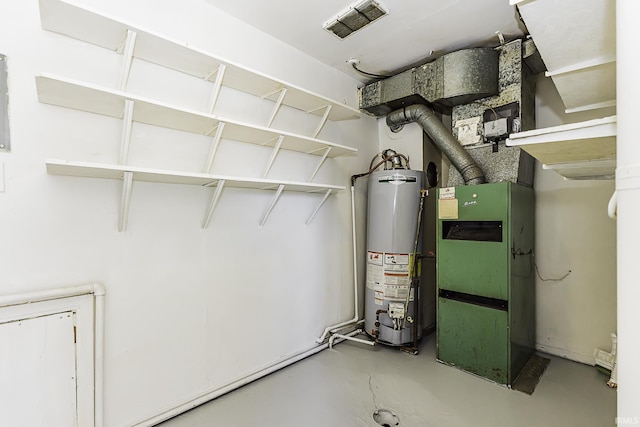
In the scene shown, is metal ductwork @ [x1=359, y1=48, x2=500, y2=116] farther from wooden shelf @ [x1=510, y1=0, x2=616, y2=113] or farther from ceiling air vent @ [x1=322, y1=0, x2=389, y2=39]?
wooden shelf @ [x1=510, y1=0, x2=616, y2=113]

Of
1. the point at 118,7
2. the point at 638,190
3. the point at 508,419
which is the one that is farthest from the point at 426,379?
the point at 118,7

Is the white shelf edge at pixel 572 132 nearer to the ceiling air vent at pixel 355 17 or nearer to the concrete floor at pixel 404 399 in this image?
the ceiling air vent at pixel 355 17

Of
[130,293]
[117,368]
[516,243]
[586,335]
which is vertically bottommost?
[586,335]

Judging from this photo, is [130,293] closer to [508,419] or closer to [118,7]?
[118,7]

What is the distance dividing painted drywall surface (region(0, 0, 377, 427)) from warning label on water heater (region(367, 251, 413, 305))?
536 mm

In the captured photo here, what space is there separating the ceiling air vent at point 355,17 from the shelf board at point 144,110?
88 centimetres

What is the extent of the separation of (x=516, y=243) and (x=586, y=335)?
1.10m

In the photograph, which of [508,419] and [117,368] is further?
[508,419]

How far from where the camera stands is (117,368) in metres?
1.68

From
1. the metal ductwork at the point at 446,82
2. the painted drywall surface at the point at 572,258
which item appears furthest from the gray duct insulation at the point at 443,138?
the painted drywall surface at the point at 572,258

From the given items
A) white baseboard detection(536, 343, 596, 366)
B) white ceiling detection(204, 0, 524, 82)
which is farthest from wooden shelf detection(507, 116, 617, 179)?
white baseboard detection(536, 343, 596, 366)

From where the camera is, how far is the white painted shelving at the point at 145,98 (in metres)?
1.37

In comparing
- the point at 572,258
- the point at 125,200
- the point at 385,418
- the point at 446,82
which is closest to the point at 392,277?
the point at 385,418

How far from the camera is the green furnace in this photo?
2230 millimetres
